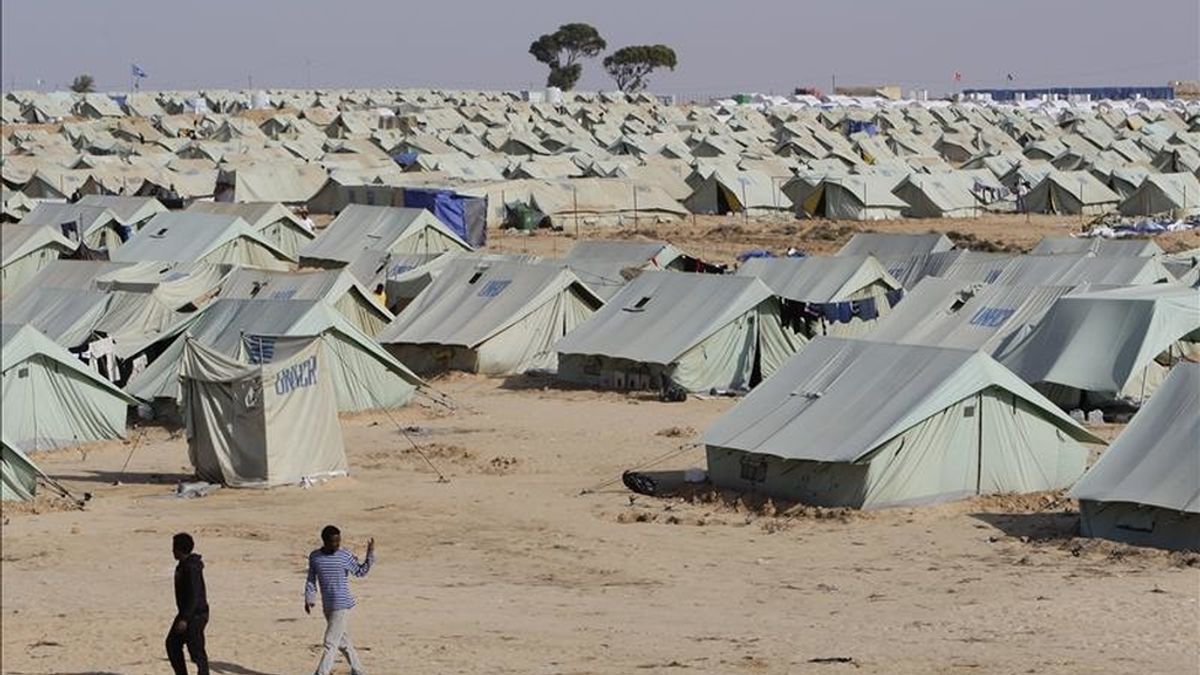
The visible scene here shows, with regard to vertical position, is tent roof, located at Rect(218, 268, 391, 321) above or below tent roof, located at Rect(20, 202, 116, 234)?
below

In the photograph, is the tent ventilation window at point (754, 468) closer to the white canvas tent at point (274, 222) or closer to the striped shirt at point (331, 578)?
the striped shirt at point (331, 578)

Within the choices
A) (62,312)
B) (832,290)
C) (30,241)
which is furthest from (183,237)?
(832,290)

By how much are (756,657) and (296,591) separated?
3937mm

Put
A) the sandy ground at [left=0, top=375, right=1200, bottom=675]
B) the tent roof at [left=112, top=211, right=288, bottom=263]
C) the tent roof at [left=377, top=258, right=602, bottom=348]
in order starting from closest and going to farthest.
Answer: the sandy ground at [left=0, top=375, right=1200, bottom=675], the tent roof at [left=377, top=258, right=602, bottom=348], the tent roof at [left=112, top=211, right=288, bottom=263]

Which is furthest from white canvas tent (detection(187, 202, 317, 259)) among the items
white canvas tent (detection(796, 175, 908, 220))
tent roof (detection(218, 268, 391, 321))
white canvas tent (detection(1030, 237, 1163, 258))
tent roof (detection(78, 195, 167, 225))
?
white canvas tent (detection(796, 175, 908, 220))

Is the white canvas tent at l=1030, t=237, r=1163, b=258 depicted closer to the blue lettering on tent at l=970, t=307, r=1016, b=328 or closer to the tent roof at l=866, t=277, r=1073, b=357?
the tent roof at l=866, t=277, r=1073, b=357

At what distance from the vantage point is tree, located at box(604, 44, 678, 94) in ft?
511

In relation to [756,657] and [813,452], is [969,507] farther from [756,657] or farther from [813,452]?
[756,657]

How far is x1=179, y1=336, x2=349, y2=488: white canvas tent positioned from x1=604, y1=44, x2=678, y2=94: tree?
442 feet

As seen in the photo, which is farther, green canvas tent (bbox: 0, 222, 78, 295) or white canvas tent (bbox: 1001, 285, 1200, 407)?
green canvas tent (bbox: 0, 222, 78, 295)

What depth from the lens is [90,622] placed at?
1385cm

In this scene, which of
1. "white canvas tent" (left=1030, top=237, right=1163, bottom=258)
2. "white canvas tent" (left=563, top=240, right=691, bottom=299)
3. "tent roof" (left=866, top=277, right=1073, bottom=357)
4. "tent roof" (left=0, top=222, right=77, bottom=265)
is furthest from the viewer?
"tent roof" (left=0, top=222, right=77, bottom=265)

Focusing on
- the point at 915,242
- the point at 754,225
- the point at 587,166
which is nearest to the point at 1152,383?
the point at 915,242

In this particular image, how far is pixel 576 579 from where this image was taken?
54.9 ft
